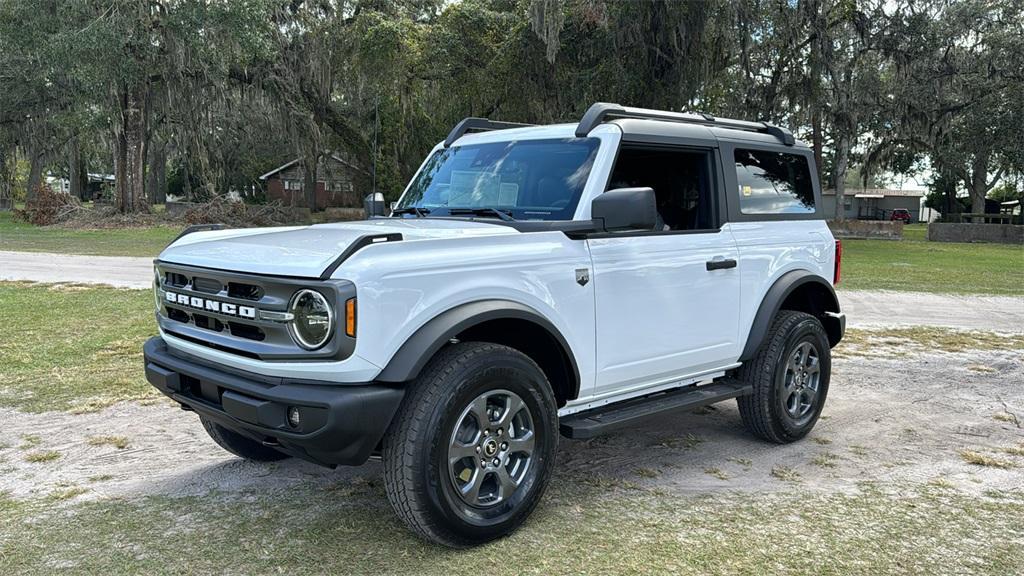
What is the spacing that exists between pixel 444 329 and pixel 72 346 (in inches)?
253

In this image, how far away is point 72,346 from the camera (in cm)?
827

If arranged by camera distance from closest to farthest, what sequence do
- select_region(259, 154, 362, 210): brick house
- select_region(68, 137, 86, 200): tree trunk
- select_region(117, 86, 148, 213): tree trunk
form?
select_region(117, 86, 148, 213): tree trunk
select_region(68, 137, 86, 200): tree trunk
select_region(259, 154, 362, 210): brick house

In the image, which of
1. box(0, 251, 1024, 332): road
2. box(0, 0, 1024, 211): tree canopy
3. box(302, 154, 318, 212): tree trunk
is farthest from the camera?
box(302, 154, 318, 212): tree trunk

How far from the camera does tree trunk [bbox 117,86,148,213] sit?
30.9 meters

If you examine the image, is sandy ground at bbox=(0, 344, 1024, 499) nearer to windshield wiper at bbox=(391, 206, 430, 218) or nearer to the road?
windshield wiper at bbox=(391, 206, 430, 218)

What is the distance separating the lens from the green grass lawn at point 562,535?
352cm

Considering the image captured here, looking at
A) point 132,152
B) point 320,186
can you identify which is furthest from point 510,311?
point 320,186

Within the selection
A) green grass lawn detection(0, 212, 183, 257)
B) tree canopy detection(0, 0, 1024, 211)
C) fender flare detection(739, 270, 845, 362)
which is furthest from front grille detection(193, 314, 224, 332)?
tree canopy detection(0, 0, 1024, 211)

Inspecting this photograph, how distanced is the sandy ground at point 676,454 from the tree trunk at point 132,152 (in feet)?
91.4

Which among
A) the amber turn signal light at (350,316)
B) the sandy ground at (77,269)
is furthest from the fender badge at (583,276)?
the sandy ground at (77,269)

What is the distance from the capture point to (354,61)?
29.2 meters

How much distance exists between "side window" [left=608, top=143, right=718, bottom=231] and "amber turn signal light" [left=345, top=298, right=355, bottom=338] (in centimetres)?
222

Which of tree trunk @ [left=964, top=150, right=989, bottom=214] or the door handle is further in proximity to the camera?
tree trunk @ [left=964, top=150, right=989, bottom=214]

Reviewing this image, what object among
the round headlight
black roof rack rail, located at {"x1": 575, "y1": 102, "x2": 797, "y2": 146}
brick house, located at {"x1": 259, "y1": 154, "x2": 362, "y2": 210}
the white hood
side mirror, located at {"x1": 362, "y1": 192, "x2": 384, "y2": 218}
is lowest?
the round headlight
